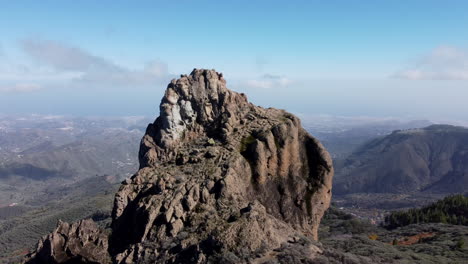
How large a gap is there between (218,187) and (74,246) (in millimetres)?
13934

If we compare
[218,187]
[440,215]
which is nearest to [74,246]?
[218,187]

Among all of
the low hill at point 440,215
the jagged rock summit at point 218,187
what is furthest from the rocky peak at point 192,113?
the low hill at point 440,215

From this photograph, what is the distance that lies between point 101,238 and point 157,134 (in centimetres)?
1544

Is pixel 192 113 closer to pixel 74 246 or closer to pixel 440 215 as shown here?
pixel 74 246

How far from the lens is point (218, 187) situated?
1175 inches

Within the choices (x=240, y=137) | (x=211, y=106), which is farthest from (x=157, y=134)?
(x=240, y=137)

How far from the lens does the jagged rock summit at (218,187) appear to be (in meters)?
23.5

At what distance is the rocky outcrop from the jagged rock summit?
23 centimetres

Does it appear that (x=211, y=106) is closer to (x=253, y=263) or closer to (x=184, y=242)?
(x=184, y=242)

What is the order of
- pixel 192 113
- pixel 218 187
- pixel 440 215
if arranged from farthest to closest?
pixel 440 215 → pixel 192 113 → pixel 218 187

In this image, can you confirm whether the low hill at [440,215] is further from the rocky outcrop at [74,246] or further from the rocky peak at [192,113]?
the rocky outcrop at [74,246]

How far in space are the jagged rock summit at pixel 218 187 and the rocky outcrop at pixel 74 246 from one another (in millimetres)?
234

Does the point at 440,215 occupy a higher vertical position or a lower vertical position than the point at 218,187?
lower

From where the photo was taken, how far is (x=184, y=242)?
77.9 ft
